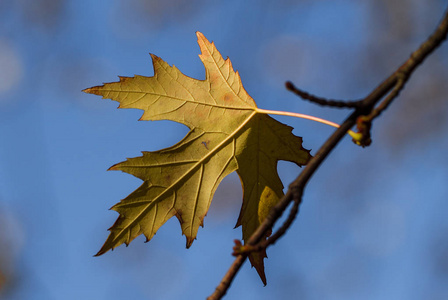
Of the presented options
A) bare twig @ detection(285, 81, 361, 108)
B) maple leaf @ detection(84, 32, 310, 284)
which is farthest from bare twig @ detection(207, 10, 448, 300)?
maple leaf @ detection(84, 32, 310, 284)

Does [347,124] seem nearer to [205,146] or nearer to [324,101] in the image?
[324,101]


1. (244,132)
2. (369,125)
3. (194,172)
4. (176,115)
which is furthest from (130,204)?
(369,125)

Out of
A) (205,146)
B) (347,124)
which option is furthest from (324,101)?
(205,146)

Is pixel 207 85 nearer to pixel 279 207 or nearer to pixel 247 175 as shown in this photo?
pixel 247 175

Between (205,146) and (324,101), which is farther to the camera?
(205,146)

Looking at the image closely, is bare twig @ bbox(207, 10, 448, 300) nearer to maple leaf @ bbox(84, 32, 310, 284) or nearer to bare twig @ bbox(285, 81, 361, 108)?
bare twig @ bbox(285, 81, 361, 108)
